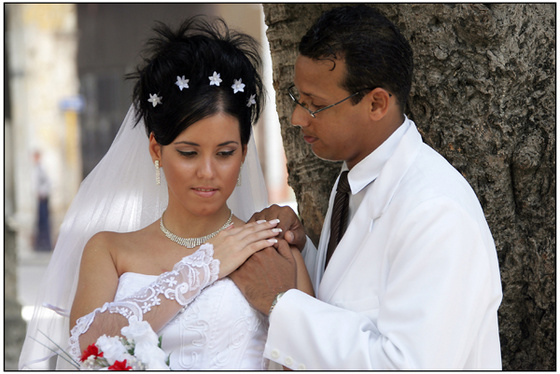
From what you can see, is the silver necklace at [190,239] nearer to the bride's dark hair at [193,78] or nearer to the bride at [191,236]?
the bride at [191,236]

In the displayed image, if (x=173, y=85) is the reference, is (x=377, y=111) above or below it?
below

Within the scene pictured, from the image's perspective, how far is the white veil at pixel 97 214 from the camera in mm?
3109

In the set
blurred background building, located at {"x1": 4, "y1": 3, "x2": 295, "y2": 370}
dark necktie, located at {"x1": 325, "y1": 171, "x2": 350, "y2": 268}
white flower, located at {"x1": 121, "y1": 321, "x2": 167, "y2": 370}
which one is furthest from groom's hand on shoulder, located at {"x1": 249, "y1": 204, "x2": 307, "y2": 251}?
blurred background building, located at {"x1": 4, "y1": 3, "x2": 295, "y2": 370}

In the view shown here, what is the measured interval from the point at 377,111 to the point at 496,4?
1.02 m

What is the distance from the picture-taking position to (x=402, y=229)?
7.67 feet

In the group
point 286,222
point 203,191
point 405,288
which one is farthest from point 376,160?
point 203,191

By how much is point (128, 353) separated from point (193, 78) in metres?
1.11

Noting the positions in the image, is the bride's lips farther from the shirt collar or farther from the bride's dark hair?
the shirt collar

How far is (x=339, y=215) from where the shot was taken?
281cm

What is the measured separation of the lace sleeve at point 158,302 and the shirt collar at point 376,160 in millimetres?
640

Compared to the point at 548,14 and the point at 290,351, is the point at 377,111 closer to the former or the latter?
the point at 290,351

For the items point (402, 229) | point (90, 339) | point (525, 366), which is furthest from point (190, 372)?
point (525, 366)

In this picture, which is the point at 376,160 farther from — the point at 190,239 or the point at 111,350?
the point at 111,350

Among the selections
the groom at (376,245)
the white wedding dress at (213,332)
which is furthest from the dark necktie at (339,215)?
the white wedding dress at (213,332)
